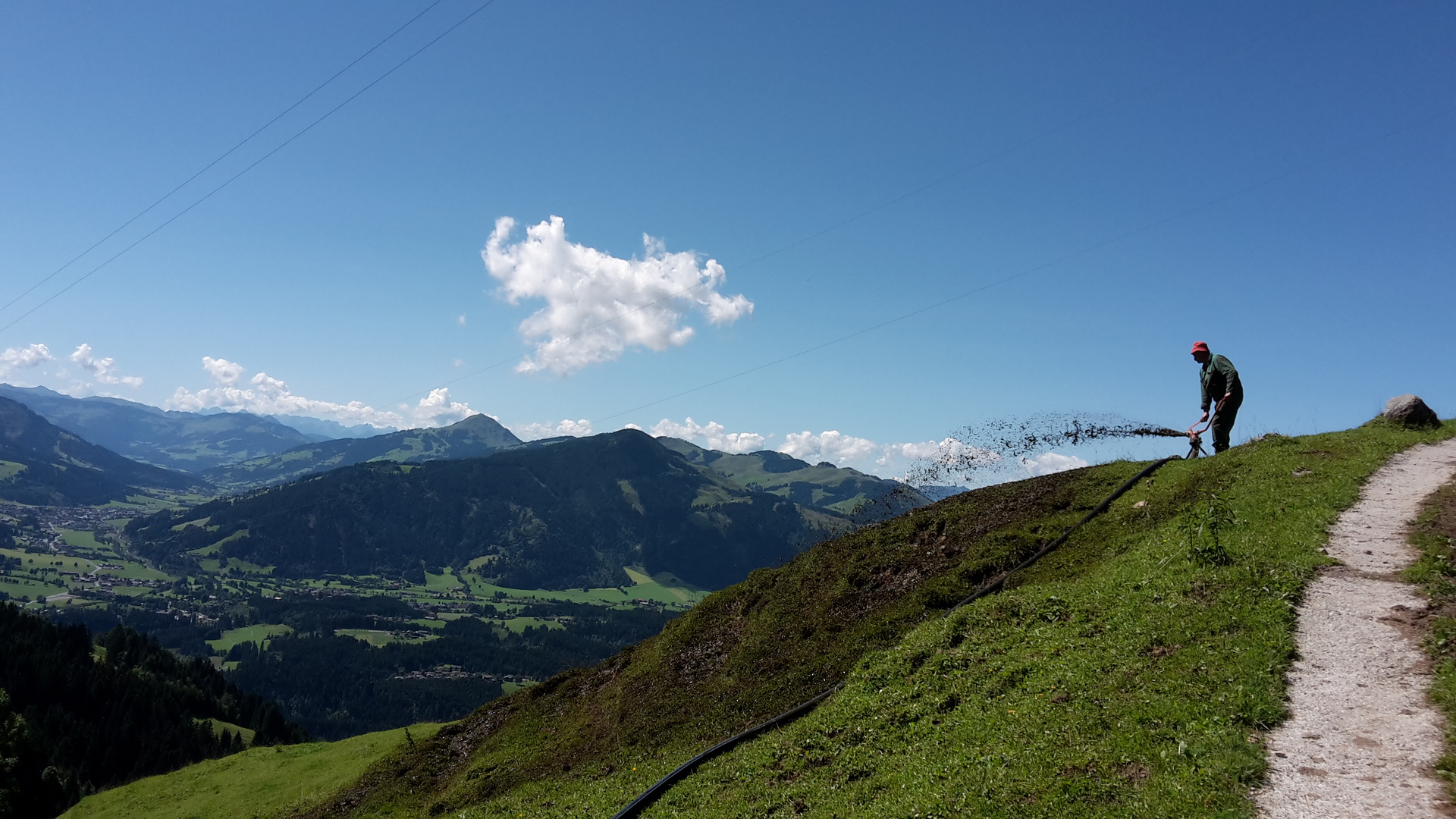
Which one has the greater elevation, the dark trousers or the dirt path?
the dark trousers

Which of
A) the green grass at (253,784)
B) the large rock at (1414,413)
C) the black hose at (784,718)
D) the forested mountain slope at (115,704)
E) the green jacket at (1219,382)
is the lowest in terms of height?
the forested mountain slope at (115,704)

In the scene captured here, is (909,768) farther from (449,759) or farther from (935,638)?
(449,759)

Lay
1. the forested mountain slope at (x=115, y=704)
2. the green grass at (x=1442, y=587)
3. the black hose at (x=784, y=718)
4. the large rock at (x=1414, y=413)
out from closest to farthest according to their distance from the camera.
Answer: the green grass at (x=1442, y=587), the black hose at (x=784, y=718), the large rock at (x=1414, y=413), the forested mountain slope at (x=115, y=704)

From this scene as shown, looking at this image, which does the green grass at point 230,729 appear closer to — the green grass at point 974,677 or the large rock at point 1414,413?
the green grass at point 974,677

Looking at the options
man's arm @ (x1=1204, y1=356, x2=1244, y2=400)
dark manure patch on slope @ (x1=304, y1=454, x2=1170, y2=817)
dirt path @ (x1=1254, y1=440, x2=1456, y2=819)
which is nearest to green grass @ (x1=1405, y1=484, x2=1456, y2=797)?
dirt path @ (x1=1254, y1=440, x2=1456, y2=819)

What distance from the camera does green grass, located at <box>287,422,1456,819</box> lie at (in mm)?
11539

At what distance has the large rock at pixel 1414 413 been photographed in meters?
27.8

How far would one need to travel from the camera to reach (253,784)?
39188mm

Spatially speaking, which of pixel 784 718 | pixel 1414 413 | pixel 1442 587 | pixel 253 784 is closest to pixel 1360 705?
pixel 1442 587

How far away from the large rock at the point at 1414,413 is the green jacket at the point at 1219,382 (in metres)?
7.70

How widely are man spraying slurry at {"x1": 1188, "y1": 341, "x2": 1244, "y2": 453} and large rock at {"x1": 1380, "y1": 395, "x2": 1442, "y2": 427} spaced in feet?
23.9

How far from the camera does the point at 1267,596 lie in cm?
1465

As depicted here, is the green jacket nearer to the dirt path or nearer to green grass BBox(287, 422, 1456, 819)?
green grass BBox(287, 422, 1456, 819)

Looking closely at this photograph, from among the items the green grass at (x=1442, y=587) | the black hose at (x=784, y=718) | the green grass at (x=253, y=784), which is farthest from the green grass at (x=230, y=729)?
the green grass at (x=1442, y=587)
